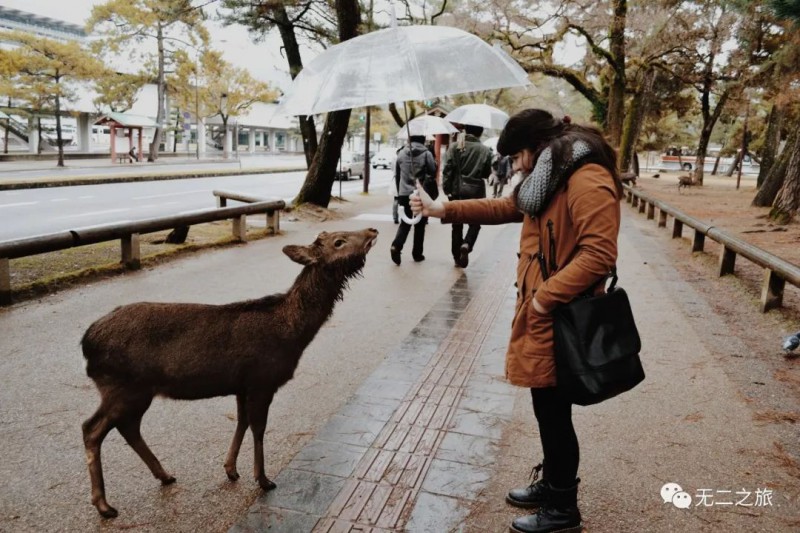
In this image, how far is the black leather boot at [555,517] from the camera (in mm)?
2695

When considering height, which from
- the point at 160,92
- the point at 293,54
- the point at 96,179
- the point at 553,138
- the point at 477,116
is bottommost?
the point at 96,179

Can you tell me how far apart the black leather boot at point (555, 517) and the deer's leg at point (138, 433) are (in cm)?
178

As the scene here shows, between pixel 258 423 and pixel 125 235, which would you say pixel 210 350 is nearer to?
pixel 258 423

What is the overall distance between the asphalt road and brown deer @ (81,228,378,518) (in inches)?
330

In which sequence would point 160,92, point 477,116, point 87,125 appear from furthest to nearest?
point 87,125 → point 160,92 → point 477,116

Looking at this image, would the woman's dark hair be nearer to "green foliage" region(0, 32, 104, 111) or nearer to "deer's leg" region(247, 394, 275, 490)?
"deer's leg" region(247, 394, 275, 490)

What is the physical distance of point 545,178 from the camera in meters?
2.48

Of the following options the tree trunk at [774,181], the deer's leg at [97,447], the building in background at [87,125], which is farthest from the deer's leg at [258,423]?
the building in background at [87,125]

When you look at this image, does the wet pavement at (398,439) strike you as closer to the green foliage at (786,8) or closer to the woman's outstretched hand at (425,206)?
the woman's outstretched hand at (425,206)

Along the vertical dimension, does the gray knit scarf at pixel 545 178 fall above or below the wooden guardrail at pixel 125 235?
above

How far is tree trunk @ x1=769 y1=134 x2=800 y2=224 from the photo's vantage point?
43.5 ft

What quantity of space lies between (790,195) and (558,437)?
545 inches

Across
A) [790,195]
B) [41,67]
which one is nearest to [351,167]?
[41,67]

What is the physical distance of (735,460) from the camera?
3445mm
